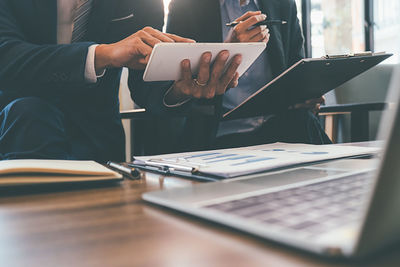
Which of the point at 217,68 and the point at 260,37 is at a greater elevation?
the point at 260,37

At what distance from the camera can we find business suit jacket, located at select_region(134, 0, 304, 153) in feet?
4.20

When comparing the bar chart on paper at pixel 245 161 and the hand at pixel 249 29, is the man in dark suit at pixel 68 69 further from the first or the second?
the bar chart on paper at pixel 245 161

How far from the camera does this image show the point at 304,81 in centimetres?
100

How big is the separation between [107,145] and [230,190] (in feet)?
3.04

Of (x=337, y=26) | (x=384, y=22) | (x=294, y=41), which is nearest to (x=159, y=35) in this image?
(x=294, y=41)

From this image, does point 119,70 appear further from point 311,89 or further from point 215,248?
point 215,248

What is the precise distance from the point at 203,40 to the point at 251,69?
0.24 metres

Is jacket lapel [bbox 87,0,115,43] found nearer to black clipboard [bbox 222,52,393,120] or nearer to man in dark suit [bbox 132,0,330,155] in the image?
man in dark suit [bbox 132,0,330,155]

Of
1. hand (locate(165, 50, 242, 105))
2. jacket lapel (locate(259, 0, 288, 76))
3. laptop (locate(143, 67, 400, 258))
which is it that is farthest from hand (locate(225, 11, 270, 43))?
laptop (locate(143, 67, 400, 258))

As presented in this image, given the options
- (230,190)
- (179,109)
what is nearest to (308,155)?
(230,190)

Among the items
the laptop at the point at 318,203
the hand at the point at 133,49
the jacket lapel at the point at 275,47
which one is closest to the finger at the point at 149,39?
the hand at the point at 133,49

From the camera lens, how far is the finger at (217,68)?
95 cm

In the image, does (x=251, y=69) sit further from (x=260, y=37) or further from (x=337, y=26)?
(x=337, y=26)

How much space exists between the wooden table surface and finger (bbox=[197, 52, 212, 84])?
569 mm
